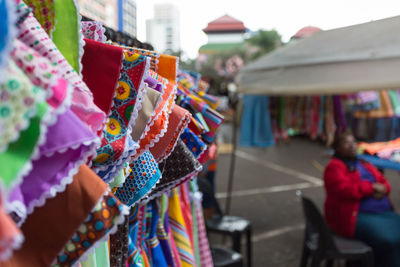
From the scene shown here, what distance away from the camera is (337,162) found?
Result: 2.96m

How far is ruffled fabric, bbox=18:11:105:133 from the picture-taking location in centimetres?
52

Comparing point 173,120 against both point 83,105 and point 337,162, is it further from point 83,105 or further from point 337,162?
point 337,162

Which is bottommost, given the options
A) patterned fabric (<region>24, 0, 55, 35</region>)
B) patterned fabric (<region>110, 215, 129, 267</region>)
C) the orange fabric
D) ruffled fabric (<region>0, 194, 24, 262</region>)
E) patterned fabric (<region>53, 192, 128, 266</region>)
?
patterned fabric (<region>110, 215, 129, 267</region>)

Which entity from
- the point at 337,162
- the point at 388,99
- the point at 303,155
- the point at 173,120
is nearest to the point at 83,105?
the point at 173,120

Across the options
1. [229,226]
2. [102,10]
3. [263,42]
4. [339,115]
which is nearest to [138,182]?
[102,10]

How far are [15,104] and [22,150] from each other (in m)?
0.06

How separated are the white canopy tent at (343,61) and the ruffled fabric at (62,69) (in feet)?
6.57

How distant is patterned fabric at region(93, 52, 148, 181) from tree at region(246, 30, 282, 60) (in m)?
13.8

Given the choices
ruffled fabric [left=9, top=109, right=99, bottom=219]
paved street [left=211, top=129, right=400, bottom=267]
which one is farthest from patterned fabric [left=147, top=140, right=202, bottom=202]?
paved street [left=211, top=129, right=400, bottom=267]

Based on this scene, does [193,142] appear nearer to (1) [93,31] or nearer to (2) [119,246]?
(2) [119,246]

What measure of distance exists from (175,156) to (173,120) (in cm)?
14

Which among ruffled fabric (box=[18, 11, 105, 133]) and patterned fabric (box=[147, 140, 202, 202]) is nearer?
ruffled fabric (box=[18, 11, 105, 133])

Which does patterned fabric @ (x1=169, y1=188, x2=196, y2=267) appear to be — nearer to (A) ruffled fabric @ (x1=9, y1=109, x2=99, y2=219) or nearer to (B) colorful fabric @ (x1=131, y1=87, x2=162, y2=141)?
(B) colorful fabric @ (x1=131, y1=87, x2=162, y2=141)

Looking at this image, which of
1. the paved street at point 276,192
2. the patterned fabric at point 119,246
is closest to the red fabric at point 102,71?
the patterned fabric at point 119,246
